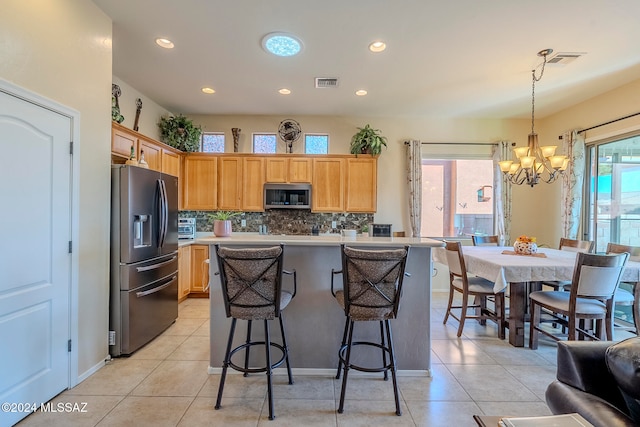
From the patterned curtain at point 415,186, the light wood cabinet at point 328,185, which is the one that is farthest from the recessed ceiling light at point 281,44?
the patterned curtain at point 415,186

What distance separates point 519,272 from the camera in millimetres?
2869

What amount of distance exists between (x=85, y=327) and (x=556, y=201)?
21.5 feet

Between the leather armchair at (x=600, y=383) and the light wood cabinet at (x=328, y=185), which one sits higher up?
the light wood cabinet at (x=328, y=185)

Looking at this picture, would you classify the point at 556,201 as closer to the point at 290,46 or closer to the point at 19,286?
the point at 290,46

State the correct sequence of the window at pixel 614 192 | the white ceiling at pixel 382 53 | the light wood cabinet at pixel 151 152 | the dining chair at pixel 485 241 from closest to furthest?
the white ceiling at pixel 382 53, the light wood cabinet at pixel 151 152, the window at pixel 614 192, the dining chair at pixel 485 241

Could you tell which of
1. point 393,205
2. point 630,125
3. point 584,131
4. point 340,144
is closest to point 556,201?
point 584,131

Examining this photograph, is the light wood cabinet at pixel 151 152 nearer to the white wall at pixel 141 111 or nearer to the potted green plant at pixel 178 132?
the white wall at pixel 141 111

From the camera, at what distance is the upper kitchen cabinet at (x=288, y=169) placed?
16.2ft

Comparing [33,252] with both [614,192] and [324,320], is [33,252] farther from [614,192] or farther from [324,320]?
[614,192]

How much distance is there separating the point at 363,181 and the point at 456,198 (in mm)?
1782

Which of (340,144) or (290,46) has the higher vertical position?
(290,46)

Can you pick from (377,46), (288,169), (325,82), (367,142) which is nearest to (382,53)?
(377,46)

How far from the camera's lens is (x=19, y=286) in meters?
1.88

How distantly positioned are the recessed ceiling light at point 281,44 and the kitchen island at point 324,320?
6.38 ft
